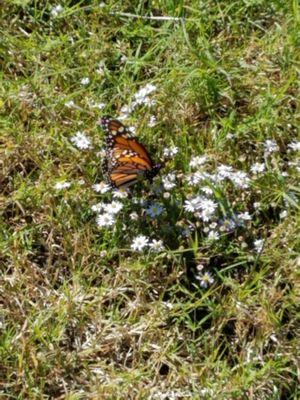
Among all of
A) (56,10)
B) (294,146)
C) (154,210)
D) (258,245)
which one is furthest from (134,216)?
(56,10)

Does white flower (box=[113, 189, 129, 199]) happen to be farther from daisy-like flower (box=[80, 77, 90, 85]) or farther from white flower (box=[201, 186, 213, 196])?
daisy-like flower (box=[80, 77, 90, 85])

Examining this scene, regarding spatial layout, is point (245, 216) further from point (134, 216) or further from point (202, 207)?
point (134, 216)

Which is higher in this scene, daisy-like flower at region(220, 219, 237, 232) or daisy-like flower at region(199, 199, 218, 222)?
daisy-like flower at region(199, 199, 218, 222)

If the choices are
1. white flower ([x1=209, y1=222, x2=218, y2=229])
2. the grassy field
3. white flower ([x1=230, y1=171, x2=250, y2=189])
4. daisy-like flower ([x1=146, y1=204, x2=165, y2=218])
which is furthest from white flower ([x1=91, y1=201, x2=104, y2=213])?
white flower ([x1=230, y1=171, x2=250, y2=189])

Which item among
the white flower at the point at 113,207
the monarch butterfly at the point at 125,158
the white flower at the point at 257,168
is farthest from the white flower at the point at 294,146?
the white flower at the point at 113,207

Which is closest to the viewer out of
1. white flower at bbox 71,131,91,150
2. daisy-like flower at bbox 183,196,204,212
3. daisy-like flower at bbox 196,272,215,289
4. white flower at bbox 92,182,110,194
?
daisy-like flower at bbox 196,272,215,289

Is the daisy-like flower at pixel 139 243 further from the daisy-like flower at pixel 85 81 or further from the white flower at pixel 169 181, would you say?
the daisy-like flower at pixel 85 81
